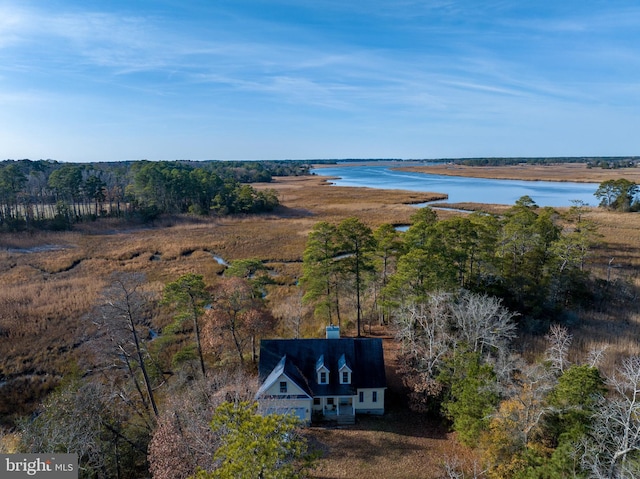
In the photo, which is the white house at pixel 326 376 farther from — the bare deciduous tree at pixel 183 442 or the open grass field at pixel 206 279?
the bare deciduous tree at pixel 183 442

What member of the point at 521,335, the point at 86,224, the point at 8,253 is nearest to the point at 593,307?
the point at 521,335

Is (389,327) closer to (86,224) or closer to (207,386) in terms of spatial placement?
(207,386)

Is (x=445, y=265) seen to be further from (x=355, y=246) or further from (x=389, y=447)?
(x=389, y=447)

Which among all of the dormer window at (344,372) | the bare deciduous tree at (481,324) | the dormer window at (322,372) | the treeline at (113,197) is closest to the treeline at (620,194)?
the treeline at (113,197)

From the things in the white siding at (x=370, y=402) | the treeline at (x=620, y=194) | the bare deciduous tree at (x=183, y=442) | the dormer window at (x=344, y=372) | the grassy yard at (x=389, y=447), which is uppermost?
the treeline at (x=620, y=194)

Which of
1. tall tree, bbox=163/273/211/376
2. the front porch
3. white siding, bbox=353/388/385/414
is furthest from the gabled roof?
tall tree, bbox=163/273/211/376

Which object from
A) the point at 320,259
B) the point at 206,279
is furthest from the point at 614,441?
the point at 206,279

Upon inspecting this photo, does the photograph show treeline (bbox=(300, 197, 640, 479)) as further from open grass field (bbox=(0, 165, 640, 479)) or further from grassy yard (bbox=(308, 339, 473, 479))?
open grass field (bbox=(0, 165, 640, 479))
